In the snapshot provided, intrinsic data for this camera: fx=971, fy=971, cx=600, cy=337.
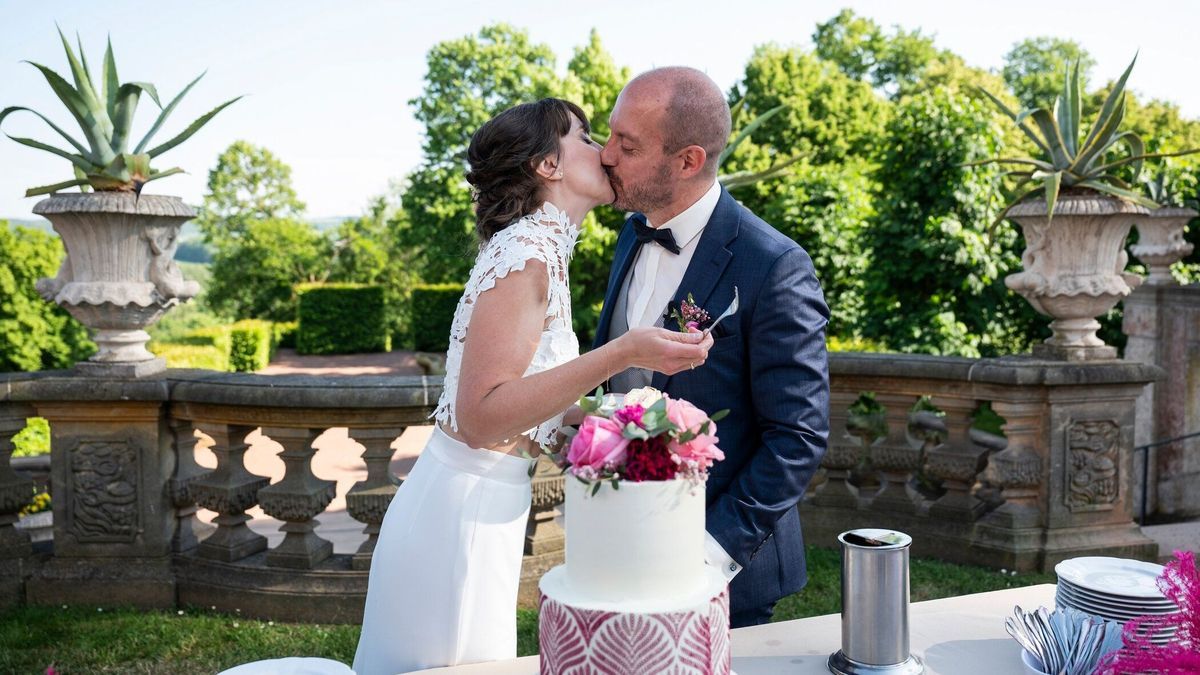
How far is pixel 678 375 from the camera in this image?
2445 millimetres

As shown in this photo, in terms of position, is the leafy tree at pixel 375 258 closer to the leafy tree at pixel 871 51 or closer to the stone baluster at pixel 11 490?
the leafy tree at pixel 871 51

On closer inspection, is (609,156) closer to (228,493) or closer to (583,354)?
(583,354)

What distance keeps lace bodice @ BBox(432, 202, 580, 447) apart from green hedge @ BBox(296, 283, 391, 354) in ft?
108

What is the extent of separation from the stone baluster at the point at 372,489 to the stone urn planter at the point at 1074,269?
3.56 meters

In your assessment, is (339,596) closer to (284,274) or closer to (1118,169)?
(1118,169)

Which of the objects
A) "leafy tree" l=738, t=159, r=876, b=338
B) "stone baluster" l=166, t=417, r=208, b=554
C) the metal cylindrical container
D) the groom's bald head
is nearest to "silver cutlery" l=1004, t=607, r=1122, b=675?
the metal cylindrical container

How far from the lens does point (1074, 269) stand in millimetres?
5547

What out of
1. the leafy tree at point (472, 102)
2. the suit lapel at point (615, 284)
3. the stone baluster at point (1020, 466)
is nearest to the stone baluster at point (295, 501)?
the suit lapel at point (615, 284)

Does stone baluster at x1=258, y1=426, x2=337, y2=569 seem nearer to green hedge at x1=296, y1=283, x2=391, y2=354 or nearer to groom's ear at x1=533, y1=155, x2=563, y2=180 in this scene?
groom's ear at x1=533, y1=155, x2=563, y2=180

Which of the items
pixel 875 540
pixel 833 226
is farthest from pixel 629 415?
pixel 833 226

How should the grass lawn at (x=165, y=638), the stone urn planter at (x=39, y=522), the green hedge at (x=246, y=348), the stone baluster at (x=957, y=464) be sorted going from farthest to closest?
1. the green hedge at (x=246, y=348)
2. the stone urn planter at (x=39, y=522)
3. the stone baluster at (x=957, y=464)
4. the grass lawn at (x=165, y=638)

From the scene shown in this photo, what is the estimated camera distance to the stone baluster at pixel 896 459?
5.89 metres

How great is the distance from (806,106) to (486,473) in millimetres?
28199

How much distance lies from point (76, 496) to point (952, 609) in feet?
14.3
